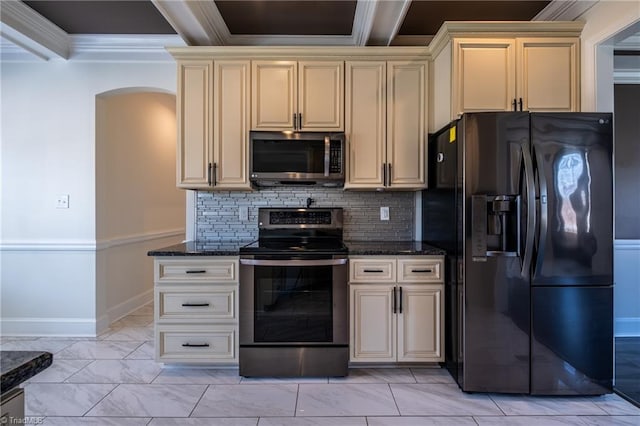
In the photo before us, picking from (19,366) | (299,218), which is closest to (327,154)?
(299,218)

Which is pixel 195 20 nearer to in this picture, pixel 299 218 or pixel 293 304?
pixel 299 218

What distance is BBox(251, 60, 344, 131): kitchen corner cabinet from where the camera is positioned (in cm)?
283

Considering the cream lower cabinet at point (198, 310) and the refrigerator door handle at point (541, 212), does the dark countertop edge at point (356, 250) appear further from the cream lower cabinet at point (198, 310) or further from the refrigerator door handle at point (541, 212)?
the refrigerator door handle at point (541, 212)

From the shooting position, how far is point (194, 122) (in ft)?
9.32

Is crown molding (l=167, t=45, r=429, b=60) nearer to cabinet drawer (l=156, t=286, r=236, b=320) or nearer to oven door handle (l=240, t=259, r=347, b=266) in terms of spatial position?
oven door handle (l=240, t=259, r=347, b=266)

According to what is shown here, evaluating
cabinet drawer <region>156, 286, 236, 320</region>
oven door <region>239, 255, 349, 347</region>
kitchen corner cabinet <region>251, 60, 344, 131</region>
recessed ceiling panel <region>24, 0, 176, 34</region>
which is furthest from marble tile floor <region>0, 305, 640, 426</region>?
recessed ceiling panel <region>24, 0, 176, 34</region>

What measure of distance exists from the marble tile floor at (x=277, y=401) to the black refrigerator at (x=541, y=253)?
0.14 metres

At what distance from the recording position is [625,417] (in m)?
2.02

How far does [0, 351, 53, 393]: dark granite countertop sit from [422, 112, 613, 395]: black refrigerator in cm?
212

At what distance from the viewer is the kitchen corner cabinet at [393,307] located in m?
2.54

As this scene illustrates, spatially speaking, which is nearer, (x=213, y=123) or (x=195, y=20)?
(x=195, y=20)

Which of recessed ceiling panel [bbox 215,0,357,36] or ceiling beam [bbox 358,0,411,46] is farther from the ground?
recessed ceiling panel [bbox 215,0,357,36]

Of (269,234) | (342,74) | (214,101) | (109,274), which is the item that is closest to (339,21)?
(342,74)

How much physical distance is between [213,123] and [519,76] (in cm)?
234
